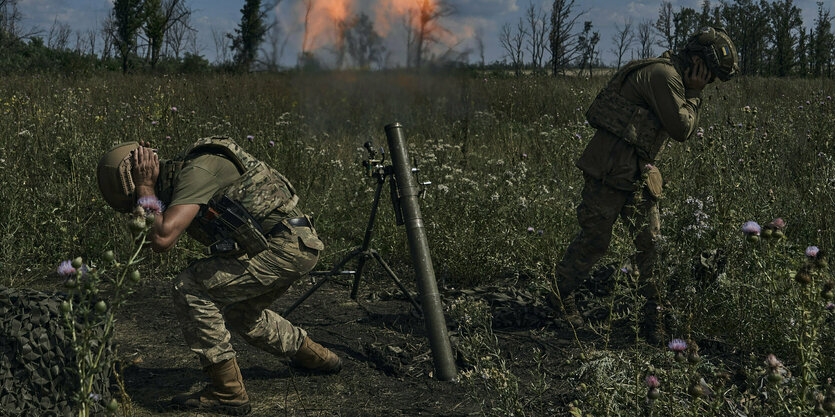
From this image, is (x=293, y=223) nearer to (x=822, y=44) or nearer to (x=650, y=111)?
(x=650, y=111)

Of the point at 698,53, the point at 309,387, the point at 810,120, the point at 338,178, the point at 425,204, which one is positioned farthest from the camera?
the point at 810,120

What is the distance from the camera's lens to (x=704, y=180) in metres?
6.11

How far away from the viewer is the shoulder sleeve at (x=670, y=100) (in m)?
3.95

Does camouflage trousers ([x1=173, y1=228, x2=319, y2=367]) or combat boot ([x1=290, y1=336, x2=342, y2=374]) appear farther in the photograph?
combat boot ([x1=290, y1=336, x2=342, y2=374])

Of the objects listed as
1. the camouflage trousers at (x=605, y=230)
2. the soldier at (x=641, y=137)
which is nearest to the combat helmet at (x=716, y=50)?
the soldier at (x=641, y=137)

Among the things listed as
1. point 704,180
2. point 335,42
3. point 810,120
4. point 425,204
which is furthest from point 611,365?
point 810,120

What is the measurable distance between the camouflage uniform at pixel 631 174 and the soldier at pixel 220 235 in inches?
71.6

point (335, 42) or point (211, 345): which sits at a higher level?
point (335, 42)

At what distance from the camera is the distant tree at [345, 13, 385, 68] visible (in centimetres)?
373

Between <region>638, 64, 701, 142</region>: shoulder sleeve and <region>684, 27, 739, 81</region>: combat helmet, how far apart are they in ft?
0.62

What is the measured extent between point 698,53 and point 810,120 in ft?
17.5

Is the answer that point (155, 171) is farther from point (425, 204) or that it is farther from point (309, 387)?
point (425, 204)

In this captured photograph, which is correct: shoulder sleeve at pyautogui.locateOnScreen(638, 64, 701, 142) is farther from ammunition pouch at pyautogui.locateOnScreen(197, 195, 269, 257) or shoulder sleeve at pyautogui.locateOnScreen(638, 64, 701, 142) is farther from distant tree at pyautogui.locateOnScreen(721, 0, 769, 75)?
distant tree at pyautogui.locateOnScreen(721, 0, 769, 75)

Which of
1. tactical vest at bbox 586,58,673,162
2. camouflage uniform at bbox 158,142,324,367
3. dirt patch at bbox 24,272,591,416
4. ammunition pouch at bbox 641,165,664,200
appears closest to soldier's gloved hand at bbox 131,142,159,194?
camouflage uniform at bbox 158,142,324,367
